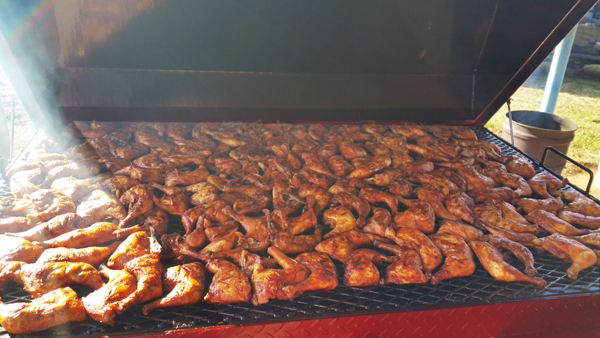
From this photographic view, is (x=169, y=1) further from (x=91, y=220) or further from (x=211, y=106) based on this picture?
(x=91, y=220)

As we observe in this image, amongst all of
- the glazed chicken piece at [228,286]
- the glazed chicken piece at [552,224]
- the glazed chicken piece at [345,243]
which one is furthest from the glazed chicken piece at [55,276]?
the glazed chicken piece at [552,224]

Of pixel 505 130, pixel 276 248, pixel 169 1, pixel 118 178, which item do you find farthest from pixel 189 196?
pixel 505 130

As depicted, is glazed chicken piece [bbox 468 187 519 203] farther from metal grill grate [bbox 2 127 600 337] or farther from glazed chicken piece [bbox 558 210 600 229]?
metal grill grate [bbox 2 127 600 337]

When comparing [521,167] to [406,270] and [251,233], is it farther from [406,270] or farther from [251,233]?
[251,233]

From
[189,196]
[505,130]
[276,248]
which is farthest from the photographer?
[505,130]

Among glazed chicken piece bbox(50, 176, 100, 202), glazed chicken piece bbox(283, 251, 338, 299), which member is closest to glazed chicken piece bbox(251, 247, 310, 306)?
glazed chicken piece bbox(283, 251, 338, 299)

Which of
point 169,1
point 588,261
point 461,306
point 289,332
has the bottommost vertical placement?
point 289,332
